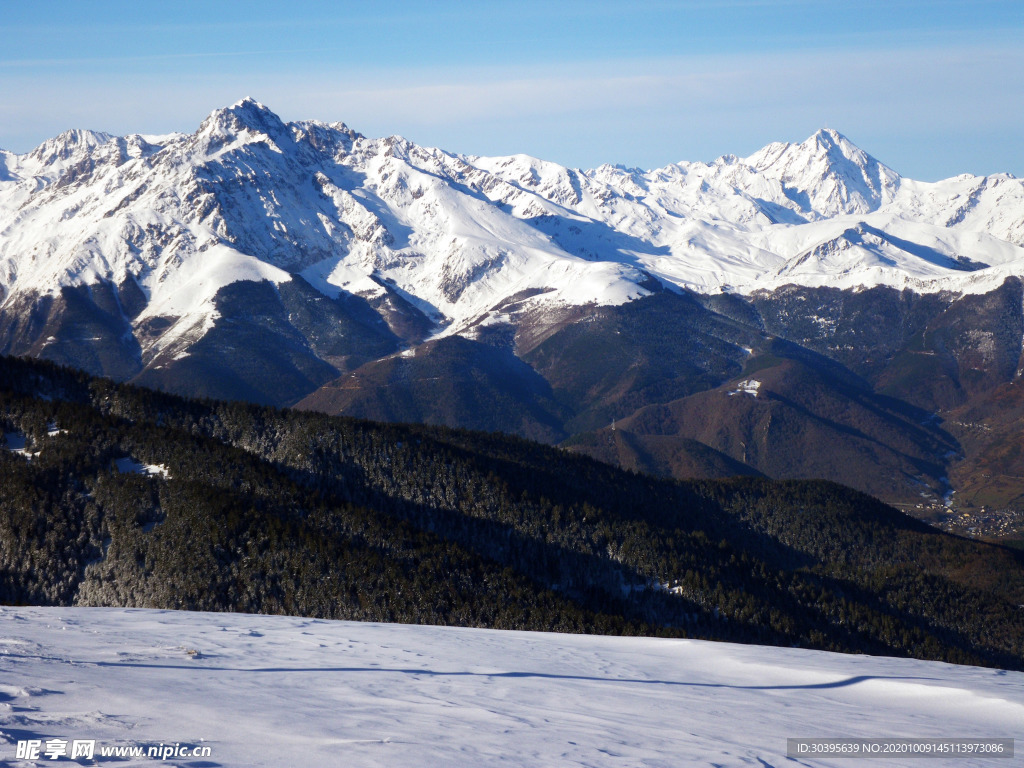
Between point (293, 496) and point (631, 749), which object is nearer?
point (631, 749)

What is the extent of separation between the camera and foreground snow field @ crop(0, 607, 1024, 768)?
32.3 meters

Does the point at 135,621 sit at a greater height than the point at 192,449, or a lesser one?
lesser

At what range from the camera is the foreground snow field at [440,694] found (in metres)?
32.3

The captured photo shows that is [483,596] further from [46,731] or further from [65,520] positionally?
[46,731]

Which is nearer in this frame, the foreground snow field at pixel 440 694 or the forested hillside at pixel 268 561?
the foreground snow field at pixel 440 694

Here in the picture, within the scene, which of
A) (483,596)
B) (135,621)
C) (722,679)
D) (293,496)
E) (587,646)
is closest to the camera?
(722,679)

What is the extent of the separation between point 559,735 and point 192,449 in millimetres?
161600

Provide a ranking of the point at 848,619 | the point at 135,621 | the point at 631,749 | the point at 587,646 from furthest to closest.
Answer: the point at 848,619
the point at 587,646
the point at 135,621
the point at 631,749

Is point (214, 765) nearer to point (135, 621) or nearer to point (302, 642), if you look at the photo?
point (302, 642)

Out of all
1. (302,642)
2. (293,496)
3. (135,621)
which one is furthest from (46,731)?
(293,496)

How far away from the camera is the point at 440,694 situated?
138ft

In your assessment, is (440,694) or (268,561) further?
(268,561)

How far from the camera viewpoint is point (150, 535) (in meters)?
154

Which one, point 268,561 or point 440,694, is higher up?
point 440,694
